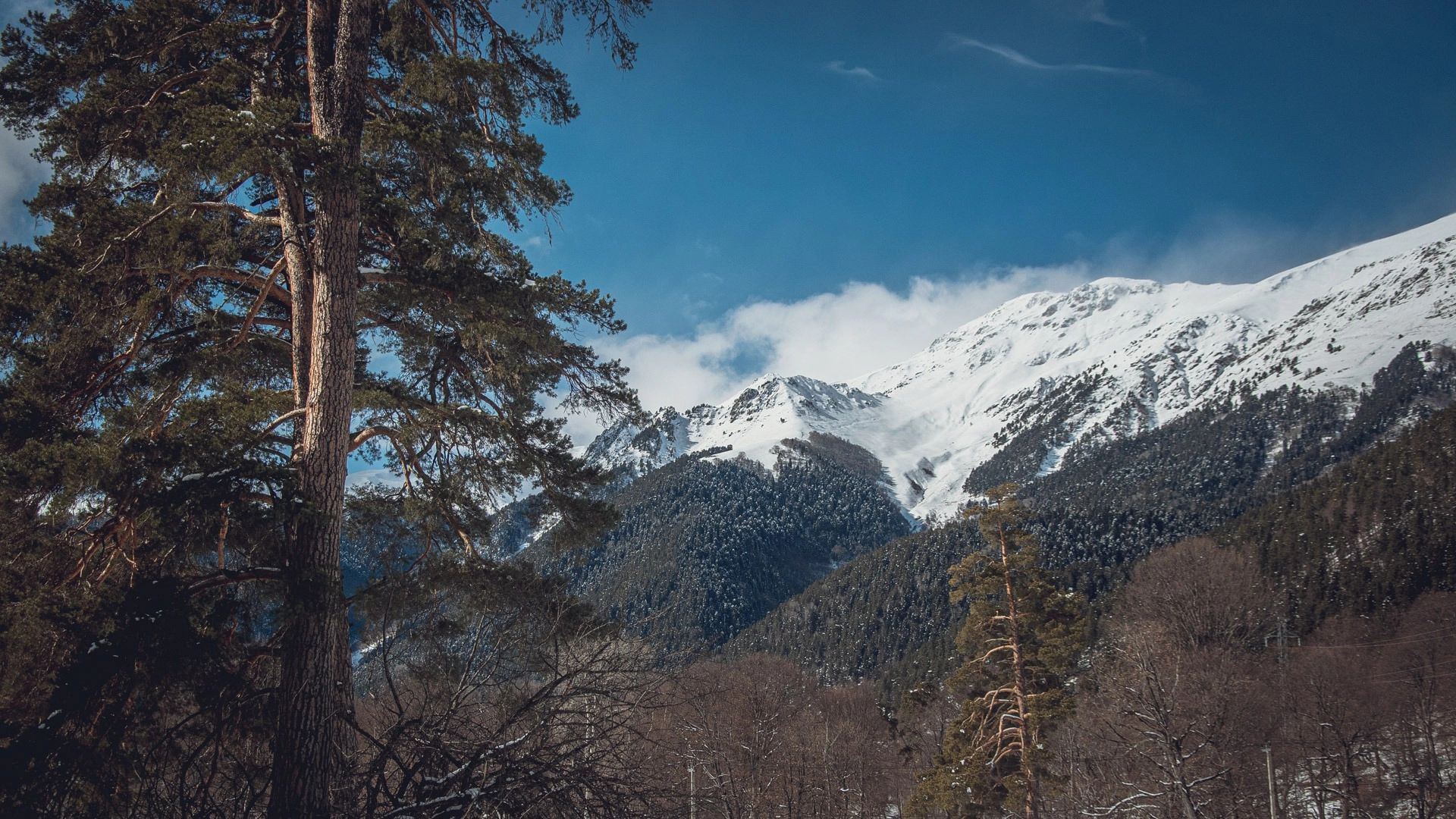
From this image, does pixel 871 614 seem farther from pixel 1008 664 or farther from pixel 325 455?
pixel 325 455

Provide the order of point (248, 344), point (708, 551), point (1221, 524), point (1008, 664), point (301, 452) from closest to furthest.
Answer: point (301, 452) → point (248, 344) → point (1008, 664) → point (1221, 524) → point (708, 551)

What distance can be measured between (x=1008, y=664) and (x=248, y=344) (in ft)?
52.5

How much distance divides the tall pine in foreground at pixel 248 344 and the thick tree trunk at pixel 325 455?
0.02 meters

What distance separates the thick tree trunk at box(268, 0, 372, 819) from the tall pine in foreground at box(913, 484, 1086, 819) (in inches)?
539

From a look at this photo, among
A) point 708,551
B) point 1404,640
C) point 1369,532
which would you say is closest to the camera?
point 1404,640

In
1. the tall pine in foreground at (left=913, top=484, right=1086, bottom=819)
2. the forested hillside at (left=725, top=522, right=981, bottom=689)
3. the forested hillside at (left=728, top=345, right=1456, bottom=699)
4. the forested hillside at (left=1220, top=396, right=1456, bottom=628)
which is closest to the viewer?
the tall pine in foreground at (left=913, top=484, right=1086, bottom=819)

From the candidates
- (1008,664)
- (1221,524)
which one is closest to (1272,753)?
(1008,664)

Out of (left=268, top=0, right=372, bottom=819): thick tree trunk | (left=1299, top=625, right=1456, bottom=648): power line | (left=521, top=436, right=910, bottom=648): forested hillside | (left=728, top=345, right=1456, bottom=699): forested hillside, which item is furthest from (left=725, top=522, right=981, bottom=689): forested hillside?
(left=268, top=0, right=372, bottom=819): thick tree trunk

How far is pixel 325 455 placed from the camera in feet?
14.5

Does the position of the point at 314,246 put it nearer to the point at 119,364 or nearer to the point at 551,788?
the point at 119,364

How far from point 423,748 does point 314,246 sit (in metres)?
3.20

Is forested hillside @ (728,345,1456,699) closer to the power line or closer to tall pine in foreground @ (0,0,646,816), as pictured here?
the power line

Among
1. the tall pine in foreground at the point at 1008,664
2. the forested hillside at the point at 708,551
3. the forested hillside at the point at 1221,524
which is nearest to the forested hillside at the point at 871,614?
the forested hillside at the point at 1221,524

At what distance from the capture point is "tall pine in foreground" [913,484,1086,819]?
14766 mm
